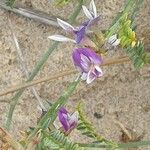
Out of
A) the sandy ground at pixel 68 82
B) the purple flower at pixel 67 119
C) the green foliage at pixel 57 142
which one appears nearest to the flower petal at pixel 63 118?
the purple flower at pixel 67 119

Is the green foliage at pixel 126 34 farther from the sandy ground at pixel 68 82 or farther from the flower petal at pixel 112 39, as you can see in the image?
the sandy ground at pixel 68 82

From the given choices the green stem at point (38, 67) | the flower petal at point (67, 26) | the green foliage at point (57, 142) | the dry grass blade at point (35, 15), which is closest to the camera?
the green foliage at point (57, 142)

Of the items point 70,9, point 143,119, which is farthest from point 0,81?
point 143,119

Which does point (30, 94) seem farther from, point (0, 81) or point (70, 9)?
point (70, 9)

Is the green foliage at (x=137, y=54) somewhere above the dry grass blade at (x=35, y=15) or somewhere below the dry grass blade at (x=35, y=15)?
below

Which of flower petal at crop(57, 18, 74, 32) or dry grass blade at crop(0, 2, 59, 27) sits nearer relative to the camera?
flower petal at crop(57, 18, 74, 32)

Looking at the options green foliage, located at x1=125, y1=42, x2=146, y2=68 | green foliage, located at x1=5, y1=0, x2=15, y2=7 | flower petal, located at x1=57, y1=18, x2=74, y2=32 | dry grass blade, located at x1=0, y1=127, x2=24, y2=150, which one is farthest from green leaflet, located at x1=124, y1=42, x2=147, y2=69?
green foliage, located at x1=5, y1=0, x2=15, y2=7

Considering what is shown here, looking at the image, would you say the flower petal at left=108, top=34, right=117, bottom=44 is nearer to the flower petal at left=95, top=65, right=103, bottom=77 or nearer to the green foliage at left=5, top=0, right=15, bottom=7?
the flower petal at left=95, top=65, right=103, bottom=77
